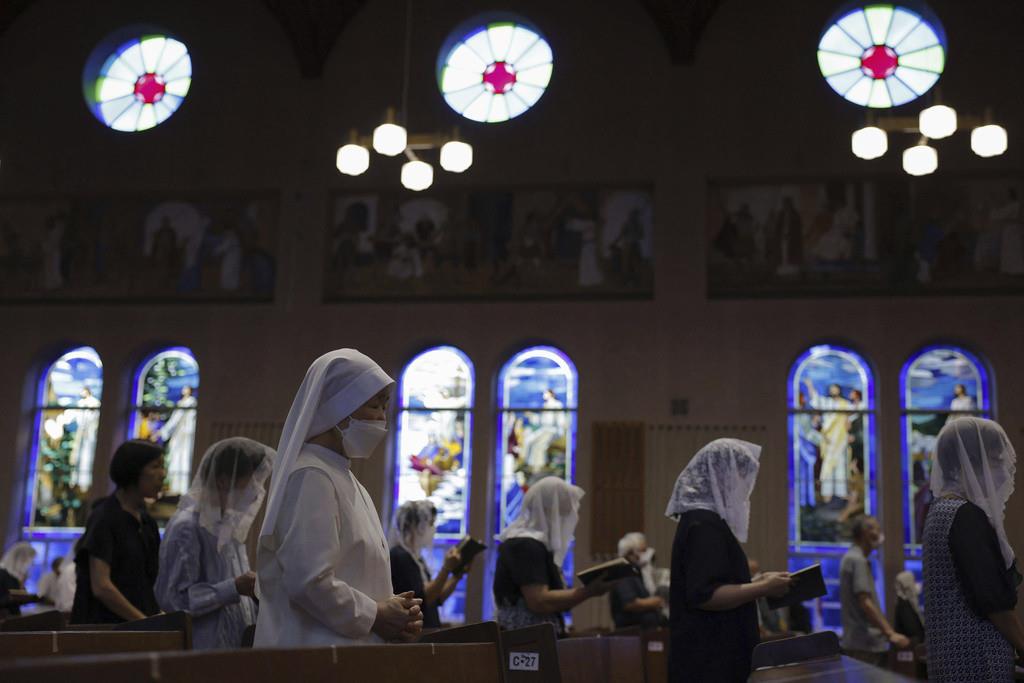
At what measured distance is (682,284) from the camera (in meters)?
12.2

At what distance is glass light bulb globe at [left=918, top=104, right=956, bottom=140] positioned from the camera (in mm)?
7969

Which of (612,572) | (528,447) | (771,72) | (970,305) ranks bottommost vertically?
(612,572)

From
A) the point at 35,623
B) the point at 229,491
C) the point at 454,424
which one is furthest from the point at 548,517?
the point at 454,424

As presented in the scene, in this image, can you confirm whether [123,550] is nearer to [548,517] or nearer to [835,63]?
[548,517]

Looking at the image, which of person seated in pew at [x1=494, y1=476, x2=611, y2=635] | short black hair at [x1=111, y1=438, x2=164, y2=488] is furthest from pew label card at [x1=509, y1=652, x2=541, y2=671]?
short black hair at [x1=111, y1=438, x2=164, y2=488]

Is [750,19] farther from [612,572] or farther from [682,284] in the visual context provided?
[612,572]

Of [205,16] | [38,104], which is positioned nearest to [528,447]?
[205,16]

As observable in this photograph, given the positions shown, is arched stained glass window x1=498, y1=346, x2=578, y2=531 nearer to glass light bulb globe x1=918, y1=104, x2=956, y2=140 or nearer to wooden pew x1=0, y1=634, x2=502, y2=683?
glass light bulb globe x1=918, y1=104, x2=956, y2=140

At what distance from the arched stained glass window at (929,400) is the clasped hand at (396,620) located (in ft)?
32.6

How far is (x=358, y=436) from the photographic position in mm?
2750

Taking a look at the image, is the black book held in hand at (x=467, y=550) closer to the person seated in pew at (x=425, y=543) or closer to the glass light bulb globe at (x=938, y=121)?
the person seated in pew at (x=425, y=543)

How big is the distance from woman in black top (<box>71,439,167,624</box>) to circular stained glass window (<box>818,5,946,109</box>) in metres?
10.4

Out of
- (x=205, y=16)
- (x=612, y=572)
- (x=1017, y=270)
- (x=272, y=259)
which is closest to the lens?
(x=612, y=572)

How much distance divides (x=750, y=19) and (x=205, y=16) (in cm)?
708
